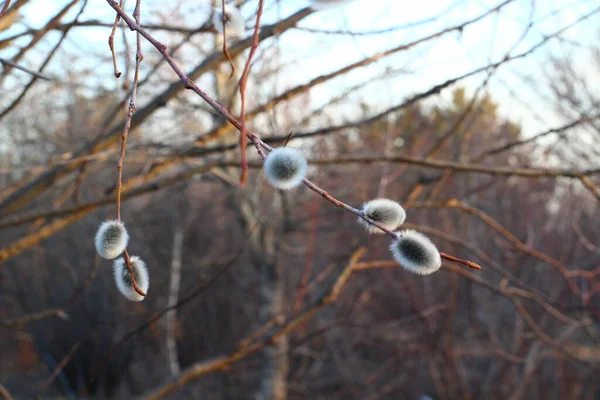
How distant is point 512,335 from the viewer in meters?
6.53

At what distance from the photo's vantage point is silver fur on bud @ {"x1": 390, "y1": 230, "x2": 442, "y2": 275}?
3.43 feet

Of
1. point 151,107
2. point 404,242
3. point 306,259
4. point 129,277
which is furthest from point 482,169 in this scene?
point 306,259

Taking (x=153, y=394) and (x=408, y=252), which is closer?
(x=408, y=252)

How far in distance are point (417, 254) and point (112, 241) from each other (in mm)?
592

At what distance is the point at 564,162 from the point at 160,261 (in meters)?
6.47

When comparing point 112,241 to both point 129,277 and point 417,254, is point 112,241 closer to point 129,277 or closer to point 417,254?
point 129,277

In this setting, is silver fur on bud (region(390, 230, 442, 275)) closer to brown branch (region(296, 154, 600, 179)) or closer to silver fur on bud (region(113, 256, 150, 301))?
silver fur on bud (region(113, 256, 150, 301))

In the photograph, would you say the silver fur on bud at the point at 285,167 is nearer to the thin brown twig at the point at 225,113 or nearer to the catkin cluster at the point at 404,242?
the thin brown twig at the point at 225,113

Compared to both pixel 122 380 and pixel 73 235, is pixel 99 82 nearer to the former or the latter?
pixel 73 235

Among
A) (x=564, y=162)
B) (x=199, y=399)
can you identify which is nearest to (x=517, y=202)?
(x=564, y=162)

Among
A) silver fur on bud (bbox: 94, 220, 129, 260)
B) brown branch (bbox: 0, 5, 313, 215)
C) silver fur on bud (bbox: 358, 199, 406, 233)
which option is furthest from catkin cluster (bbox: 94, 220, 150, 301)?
brown branch (bbox: 0, 5, 313, 215)

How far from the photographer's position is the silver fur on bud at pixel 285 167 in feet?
3.06

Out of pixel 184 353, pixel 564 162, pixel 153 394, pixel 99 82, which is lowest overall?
pixel 153 394

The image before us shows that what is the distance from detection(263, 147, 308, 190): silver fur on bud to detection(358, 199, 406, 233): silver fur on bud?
0.18m
